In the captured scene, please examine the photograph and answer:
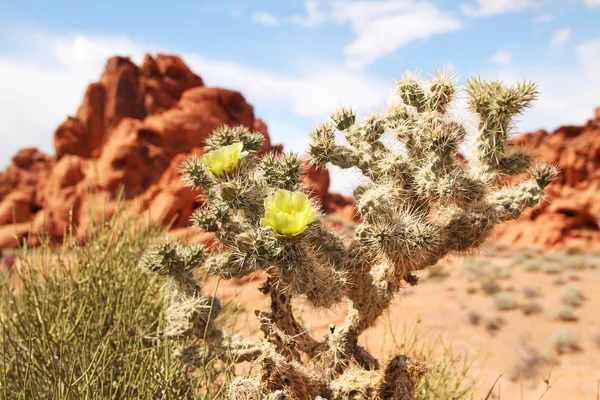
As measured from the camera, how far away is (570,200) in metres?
32.1

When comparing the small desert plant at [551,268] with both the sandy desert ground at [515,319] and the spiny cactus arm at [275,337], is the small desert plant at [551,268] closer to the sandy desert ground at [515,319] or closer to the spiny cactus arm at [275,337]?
the sandy desert ground at [515,319]

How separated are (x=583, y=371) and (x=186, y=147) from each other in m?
20.1

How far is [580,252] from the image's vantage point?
26453mm

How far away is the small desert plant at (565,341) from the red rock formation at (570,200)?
17.7 metres

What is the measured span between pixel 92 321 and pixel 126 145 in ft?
73.8

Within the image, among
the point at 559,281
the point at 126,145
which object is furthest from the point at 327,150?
the point at 126,145

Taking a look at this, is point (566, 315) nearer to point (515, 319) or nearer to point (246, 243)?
point (515, 319)

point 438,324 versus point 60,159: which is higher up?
point 60,159

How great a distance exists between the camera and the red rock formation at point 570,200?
99.1ft

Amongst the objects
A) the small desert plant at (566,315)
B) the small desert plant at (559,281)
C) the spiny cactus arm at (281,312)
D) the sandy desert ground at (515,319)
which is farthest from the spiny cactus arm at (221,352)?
the small desert plant at (559,281)

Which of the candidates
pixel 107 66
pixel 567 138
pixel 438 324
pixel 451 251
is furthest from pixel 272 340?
pixel 567 138

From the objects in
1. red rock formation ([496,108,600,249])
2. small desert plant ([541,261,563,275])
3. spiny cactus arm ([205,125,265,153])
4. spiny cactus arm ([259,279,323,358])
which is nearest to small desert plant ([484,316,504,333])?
small desert plant ([541,261,563,275])

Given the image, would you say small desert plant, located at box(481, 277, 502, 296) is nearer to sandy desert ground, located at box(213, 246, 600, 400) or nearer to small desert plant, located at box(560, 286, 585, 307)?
sandy desert ground, located at box(213, 246, 600, 400)

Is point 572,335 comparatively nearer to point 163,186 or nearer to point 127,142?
point 163,186
